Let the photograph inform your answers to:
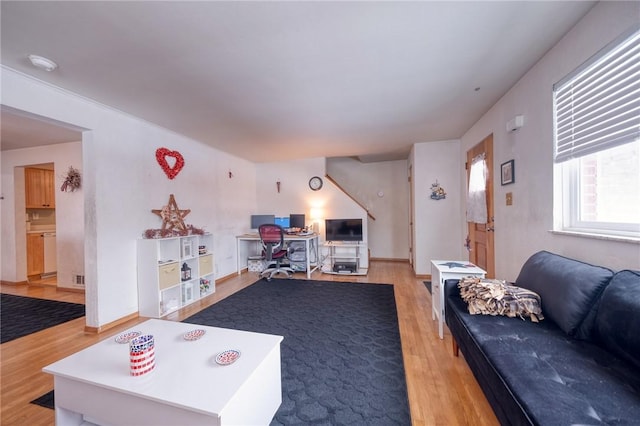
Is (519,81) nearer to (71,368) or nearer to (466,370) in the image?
(466,370)

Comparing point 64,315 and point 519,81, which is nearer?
point 519,81

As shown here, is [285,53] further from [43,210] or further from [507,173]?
[43,210]

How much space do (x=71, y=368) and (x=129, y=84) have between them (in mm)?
2232

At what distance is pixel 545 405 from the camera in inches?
34.8

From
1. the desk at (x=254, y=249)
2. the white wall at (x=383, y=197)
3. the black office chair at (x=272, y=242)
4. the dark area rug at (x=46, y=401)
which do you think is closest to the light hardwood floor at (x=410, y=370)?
the dark area rug at (x=46, y=401)

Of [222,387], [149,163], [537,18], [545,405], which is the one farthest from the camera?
[149,163]

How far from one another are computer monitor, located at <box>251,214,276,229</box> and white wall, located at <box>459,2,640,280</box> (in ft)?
12.9

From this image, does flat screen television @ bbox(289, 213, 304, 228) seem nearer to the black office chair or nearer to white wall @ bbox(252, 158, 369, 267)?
white wall @ bbox(252, 158, 369, 267)

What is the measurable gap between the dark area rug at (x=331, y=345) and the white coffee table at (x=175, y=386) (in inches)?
12.1

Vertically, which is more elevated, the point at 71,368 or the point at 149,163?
the point at 149,163

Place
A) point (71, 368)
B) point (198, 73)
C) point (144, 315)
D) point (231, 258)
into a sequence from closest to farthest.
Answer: point (71, 368) < point (198, 73) < point (144, 315) < point (231, 258)

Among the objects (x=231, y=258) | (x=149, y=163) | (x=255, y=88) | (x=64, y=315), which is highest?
(x=255, y=88)

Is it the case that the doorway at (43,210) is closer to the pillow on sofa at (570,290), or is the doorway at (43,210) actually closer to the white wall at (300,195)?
the white wall at (300,195)

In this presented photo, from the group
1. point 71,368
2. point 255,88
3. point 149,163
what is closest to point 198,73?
point 255,88
